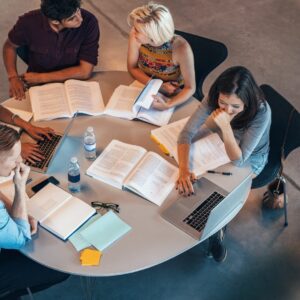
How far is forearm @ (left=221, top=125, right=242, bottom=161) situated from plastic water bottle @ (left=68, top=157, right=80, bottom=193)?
81 cm

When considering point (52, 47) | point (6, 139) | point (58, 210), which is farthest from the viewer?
point (52, 47)

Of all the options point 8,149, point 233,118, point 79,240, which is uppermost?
point 8,149

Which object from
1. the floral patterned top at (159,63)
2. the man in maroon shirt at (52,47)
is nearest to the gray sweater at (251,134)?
the floral patterned top at (159,63)

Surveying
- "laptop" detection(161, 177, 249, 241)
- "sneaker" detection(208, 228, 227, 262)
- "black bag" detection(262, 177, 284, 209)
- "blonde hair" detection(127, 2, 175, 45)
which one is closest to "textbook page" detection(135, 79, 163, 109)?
"blonde hair" detection(127, 2, 175, 45)

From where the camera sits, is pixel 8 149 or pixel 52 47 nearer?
pixel 8 149

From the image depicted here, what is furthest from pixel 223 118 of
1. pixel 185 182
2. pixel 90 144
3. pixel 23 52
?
pixel 23 52

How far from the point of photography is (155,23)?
109 inches

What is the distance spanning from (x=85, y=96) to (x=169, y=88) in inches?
21.1

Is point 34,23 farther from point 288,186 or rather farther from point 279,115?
point 288,186

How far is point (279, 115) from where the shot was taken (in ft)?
9.33

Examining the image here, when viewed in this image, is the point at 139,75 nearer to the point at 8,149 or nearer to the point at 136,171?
the point at 136,171

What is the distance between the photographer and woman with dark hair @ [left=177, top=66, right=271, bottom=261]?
2.49 metres

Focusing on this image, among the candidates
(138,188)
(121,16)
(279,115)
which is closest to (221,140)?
(279,115)

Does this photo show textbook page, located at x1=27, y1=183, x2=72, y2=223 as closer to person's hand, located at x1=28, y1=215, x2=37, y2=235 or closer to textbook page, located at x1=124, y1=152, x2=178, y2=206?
person's hand, located at x1=28, y1=215, x2=37, y2=235
